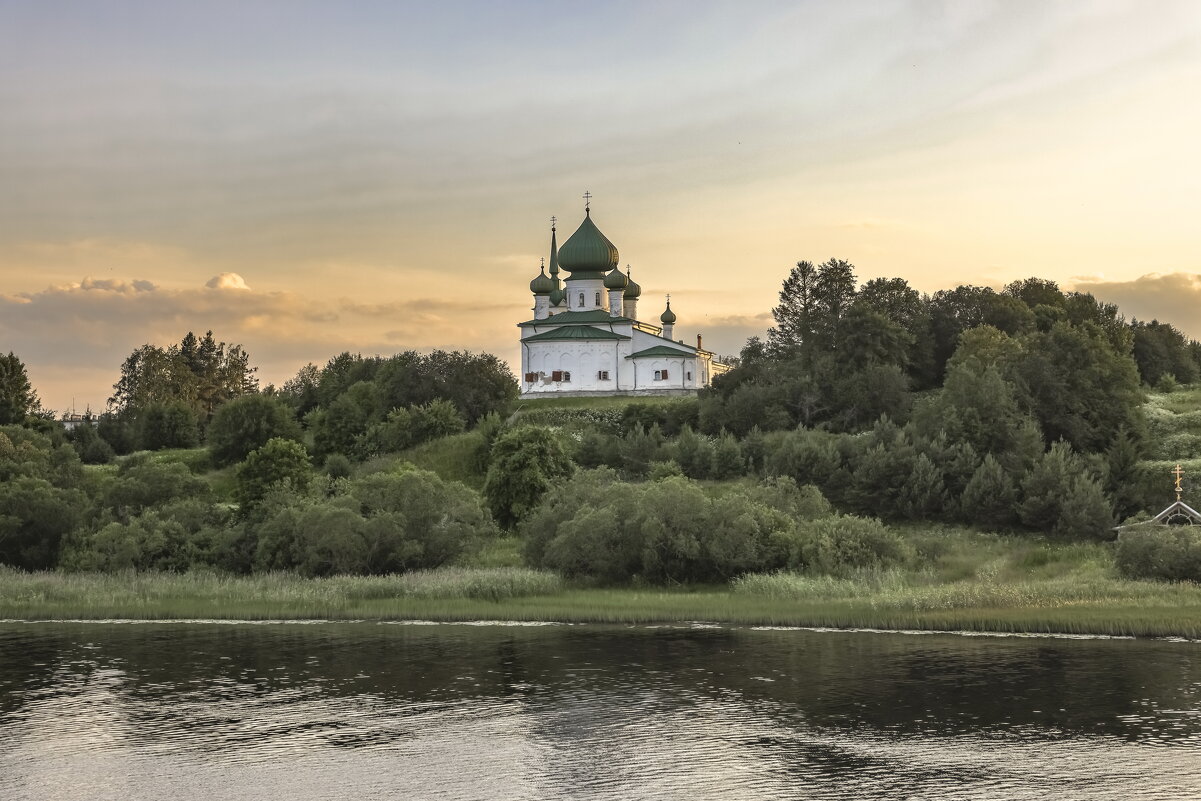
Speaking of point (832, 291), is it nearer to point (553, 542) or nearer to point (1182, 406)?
point (1182, 406)

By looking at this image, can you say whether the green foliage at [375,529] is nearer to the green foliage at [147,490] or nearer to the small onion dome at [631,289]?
the green foliage at [147,490]

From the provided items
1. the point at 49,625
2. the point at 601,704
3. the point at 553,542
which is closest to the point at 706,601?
the point at 553,542

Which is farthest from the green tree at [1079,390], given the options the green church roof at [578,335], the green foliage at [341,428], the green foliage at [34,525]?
the green foliage at [34,525]

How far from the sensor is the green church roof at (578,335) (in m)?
91.2

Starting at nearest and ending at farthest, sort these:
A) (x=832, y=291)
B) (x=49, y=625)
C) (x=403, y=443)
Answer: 1. (x=49, y=625)
2. (x=403, y=443)
3. (x=832, y=291)

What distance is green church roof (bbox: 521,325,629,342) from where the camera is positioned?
91250 mm

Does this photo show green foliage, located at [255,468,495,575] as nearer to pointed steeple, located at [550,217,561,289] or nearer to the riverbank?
the riverbank

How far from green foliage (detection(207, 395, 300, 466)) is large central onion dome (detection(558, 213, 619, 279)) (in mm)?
26012

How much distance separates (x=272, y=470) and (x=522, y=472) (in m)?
11.6

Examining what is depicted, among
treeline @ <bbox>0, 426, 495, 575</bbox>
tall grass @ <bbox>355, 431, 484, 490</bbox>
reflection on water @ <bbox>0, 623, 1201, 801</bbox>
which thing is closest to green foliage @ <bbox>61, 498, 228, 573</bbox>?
treeline @ <bbox>0, 426, 495, 575</bbox>

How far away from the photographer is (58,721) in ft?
85.8

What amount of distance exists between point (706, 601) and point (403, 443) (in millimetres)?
36633

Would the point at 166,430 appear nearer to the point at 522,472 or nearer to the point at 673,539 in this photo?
the point at 522,472

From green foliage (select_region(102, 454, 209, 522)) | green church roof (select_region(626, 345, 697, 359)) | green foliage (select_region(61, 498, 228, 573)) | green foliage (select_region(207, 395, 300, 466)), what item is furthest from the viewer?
green church roof (select_region(626, 345, 697, 359))
